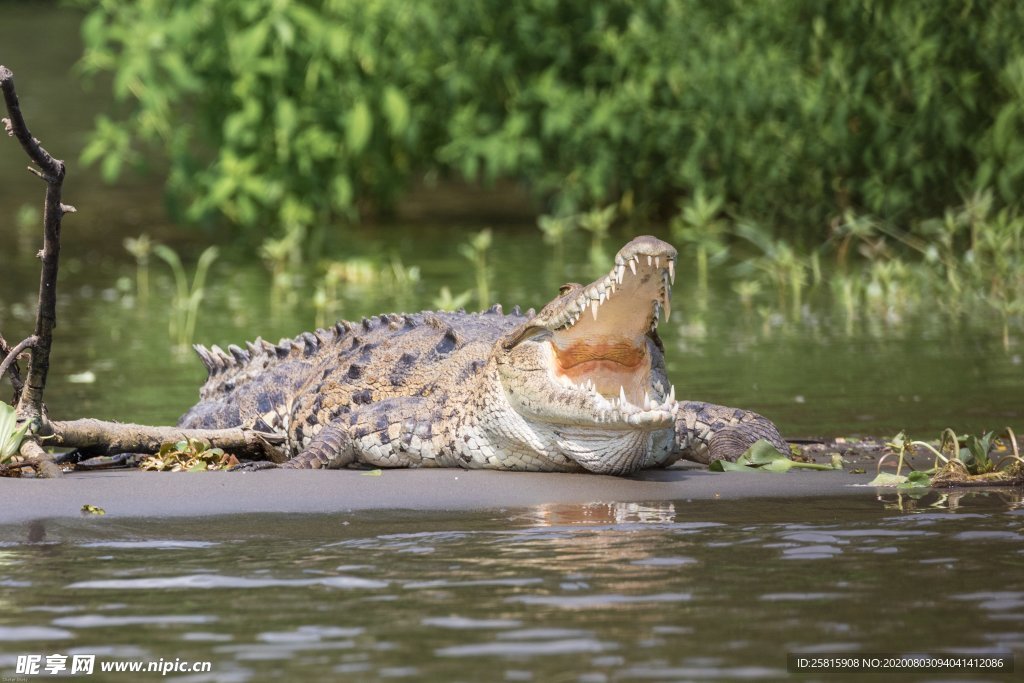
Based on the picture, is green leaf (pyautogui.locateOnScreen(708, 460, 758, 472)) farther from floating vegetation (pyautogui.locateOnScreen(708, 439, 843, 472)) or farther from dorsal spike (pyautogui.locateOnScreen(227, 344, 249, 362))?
dorsal spike (pyautogui.locateOnScreen(227, 344, 249, 362))

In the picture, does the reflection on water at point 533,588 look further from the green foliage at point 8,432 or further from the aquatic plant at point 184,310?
the aquatic plant at point 184,310

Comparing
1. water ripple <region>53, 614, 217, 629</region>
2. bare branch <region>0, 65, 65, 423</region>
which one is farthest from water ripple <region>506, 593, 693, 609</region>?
bare branch <region>0, 65, 65, 423</region>

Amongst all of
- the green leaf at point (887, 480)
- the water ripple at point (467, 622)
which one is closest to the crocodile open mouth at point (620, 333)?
the green leaf at point (887, 480)

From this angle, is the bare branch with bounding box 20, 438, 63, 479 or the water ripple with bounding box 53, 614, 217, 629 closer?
the water ripple with bounding box 53, 614, 217, 629

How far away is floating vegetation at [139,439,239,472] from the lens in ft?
23.1

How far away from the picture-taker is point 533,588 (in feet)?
16.5

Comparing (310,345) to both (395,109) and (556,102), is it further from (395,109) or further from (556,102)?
(556,102)

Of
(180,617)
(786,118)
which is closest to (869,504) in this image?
(180,617)

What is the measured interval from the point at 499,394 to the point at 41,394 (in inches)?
69.8

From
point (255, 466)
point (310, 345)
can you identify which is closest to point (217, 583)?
point (255, 466)

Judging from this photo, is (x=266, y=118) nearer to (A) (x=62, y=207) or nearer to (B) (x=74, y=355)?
(B) (x=74, y=355)

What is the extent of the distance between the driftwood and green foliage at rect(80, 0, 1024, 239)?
7.92 meters

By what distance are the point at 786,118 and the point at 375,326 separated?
7.72m

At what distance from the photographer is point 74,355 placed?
37.1 ft
